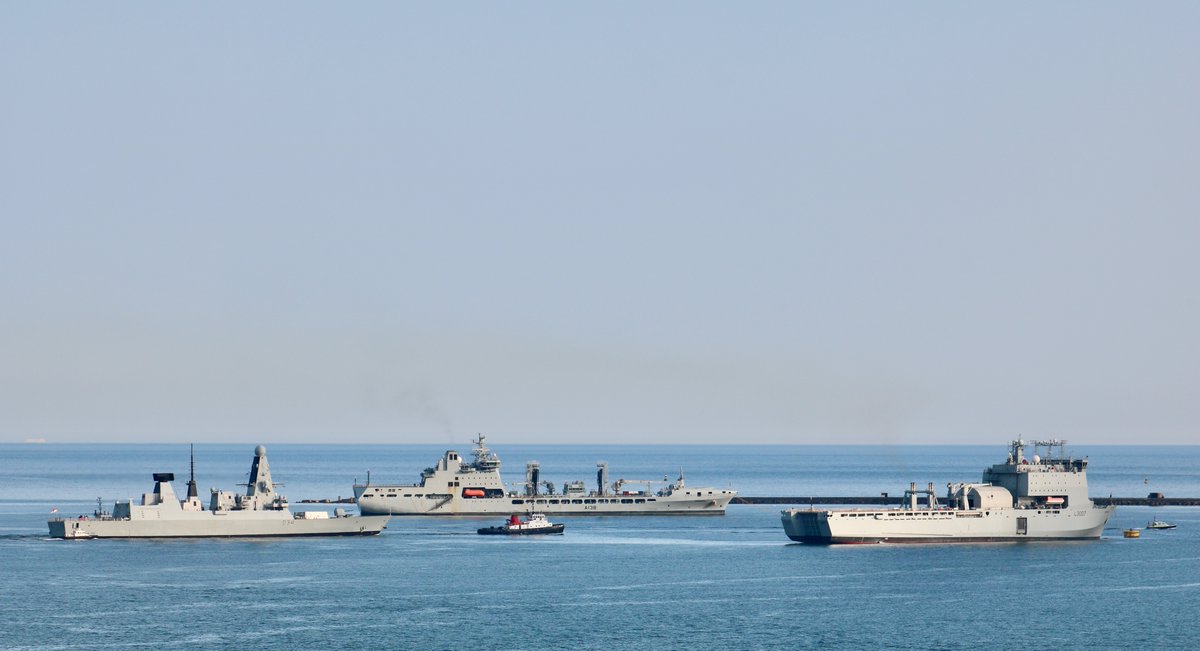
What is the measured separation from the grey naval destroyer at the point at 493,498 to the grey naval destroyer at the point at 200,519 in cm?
2192

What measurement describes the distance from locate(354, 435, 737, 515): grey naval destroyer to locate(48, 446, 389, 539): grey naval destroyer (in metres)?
21.9

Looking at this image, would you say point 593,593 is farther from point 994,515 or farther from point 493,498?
point 493,498

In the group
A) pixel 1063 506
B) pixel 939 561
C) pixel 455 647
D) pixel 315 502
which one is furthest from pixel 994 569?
pixel 315 502

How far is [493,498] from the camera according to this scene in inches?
5384

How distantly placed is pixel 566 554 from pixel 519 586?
18080 millimetres

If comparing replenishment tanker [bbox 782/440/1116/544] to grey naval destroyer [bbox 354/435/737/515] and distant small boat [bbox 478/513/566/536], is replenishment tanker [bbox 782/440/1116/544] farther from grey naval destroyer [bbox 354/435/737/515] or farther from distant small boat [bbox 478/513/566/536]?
grey naval destroyer [bbox 354/435/737/515]

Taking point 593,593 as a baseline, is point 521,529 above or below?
above

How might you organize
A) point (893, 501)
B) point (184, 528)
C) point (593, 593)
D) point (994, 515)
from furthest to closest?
1. point (893, 501)
2. point (184, 528)
3. point (994, 515)
4. point (593, 593)

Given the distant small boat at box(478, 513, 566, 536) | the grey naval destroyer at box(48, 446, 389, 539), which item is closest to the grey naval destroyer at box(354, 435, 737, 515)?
the distant small boat at box(478, 513, 566, 536)

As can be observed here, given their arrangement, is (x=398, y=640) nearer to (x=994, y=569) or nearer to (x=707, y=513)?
(x=994, y=569)

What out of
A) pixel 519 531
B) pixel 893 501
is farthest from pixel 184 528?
pixel 893 501

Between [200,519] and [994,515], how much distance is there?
54.0 meters

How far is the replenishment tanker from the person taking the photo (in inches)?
4210

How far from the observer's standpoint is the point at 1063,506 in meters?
110
